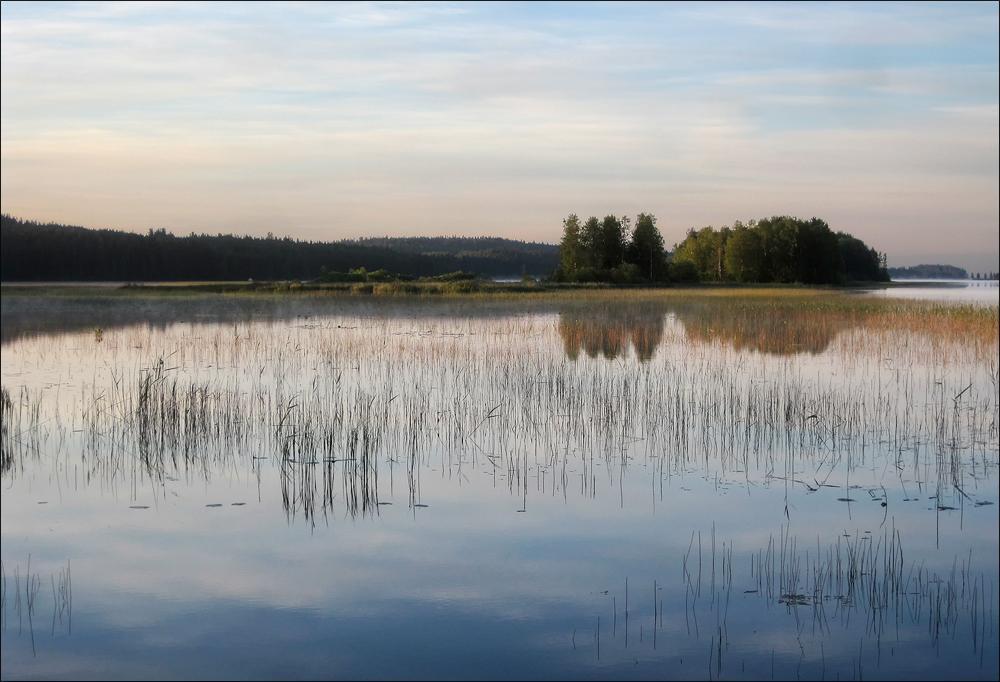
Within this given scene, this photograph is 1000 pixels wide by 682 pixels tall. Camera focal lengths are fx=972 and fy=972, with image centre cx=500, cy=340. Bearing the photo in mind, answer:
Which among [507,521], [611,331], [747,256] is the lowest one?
[507,521]

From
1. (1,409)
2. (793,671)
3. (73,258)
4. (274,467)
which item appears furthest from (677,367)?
(73,258)

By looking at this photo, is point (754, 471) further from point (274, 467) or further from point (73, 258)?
point (73, 258)

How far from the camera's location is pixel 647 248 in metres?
85.3

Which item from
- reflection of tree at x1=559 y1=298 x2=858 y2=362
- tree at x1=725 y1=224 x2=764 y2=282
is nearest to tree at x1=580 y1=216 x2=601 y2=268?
tree at x1=725 y1=224 x2=764 y2=282

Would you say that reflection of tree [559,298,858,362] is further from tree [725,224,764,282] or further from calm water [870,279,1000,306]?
tree [725,224,764,282]

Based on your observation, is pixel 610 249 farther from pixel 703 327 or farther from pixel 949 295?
pixel 703 327

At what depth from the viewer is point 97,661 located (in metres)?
5.54

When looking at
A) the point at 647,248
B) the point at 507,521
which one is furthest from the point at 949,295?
the point at 507,521

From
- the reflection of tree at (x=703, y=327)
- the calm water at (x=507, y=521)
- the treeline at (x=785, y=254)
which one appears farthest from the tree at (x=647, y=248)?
the calm water at (x=507, y=521)

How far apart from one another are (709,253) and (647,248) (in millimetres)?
28689

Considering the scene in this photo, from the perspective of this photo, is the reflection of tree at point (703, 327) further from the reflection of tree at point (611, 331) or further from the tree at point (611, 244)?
the tree at point (611, 244)

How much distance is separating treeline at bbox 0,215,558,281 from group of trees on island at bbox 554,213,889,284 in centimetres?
849

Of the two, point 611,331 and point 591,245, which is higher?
point 591,245

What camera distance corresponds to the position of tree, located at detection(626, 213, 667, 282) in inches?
3344
